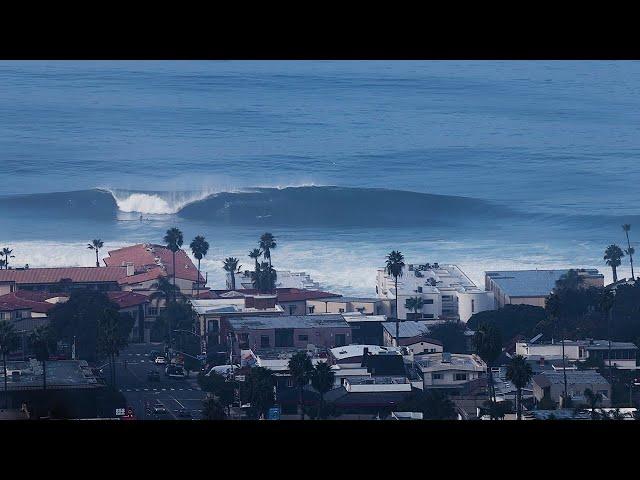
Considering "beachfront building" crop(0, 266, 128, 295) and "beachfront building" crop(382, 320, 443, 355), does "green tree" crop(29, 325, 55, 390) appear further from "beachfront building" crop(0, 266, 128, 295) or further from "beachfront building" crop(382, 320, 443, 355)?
"beachfront building" crop(382, 320, 443, 355)

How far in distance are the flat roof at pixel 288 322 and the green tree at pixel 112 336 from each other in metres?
0.94

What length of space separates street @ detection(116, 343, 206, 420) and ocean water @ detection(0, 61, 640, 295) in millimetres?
4052

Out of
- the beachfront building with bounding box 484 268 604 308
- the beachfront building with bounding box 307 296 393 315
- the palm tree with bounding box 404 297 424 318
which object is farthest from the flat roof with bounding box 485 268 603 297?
the beachfront building with bounding box 307 296 393 315

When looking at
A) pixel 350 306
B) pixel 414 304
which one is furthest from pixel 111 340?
pixel 414 304

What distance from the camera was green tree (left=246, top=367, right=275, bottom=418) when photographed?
7.50 metres

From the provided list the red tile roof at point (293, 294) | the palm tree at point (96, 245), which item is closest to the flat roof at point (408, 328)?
the red tile roof at point (293, 294)

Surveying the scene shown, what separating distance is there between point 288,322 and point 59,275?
2.65 m

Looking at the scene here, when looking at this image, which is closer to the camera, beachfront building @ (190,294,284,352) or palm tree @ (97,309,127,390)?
palm tree @ (97,309,127,390)

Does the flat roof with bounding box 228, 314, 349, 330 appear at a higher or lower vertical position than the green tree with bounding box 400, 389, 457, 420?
higher

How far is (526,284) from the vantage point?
39.9 feet

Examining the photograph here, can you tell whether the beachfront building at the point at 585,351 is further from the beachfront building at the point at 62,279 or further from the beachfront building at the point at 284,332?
the beachfront building at the point at 62,279

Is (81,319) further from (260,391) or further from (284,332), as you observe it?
(260,391)
